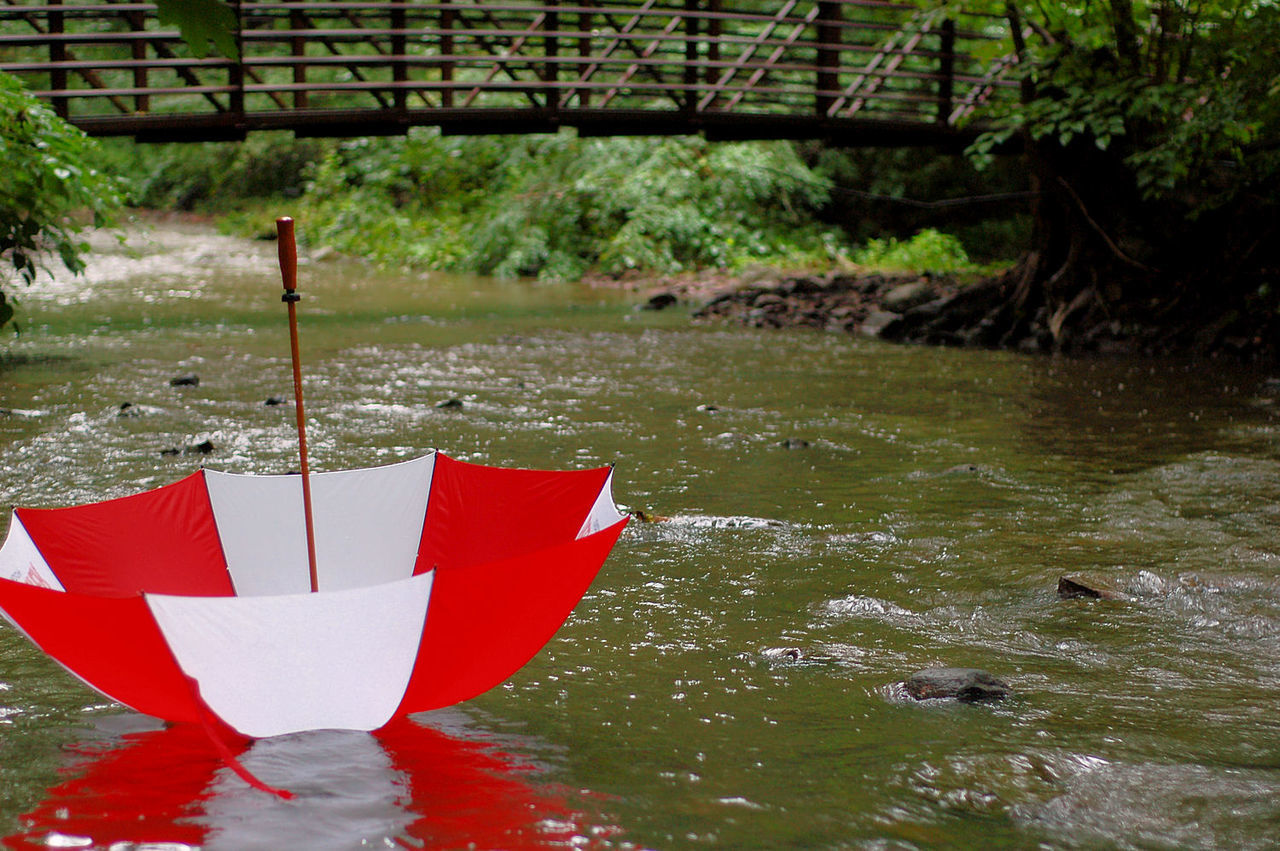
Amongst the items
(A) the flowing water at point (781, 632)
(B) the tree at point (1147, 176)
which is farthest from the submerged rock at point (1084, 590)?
(B) the tree at point (1147, 176)

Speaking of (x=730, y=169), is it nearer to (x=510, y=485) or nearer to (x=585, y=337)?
(x=585, y=337)

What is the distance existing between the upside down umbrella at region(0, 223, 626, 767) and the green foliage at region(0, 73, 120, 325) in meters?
5.75

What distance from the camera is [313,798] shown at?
2.73 metres

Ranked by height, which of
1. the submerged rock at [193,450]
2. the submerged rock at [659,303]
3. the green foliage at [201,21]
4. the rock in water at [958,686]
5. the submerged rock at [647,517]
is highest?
the green foliage at [201,21]

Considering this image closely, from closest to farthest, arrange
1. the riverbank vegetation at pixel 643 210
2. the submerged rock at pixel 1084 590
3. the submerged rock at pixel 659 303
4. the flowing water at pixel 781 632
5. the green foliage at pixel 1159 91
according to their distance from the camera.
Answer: the flowing water at pixel 781 632, the submerged rock at pixel 1084 590, the green foliage at pixel 1159 91, the submerged rock at pixel 659 303, the riverbank vegetation at pixel 643 210

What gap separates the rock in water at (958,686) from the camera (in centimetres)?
336

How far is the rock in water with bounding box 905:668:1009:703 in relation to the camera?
132 inches

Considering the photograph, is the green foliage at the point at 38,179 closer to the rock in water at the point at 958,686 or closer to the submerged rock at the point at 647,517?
the submerged rock at the point at 647,517

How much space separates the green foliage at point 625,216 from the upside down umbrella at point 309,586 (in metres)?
16.3

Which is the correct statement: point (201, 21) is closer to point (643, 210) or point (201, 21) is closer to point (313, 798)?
point (313, 798)

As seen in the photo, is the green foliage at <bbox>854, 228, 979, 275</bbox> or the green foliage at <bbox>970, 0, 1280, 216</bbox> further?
the green foliage at <bbox>854, 228, 979, 275</bbox>

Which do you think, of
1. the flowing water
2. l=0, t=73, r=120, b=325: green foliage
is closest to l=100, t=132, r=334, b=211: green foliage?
l=0, t=73, r=120, b=325: green foliage

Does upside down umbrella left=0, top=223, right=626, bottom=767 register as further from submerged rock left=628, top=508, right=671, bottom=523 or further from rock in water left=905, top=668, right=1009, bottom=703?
submerged rock left=628, top=508, right=671, bottom=523

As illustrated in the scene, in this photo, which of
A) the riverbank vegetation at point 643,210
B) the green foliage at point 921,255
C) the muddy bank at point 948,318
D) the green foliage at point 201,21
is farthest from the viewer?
the riverbank vegetation at point 643,210
